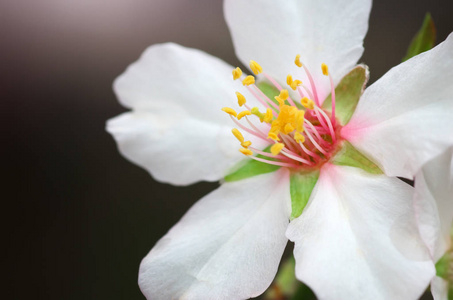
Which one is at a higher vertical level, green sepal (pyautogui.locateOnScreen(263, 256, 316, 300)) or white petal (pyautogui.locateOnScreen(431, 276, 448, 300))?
white petal (pyautogui.locateOnScreen(431, 276, 448, 300))

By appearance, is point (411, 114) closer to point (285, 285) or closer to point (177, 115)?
point (177, 115)

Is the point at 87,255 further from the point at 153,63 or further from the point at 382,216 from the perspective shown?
the point at 382,216

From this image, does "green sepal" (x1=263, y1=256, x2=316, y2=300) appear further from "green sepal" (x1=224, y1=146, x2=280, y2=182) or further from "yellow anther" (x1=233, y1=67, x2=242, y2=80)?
"yellow anther" (x1=233, y1=67, x2=242, y2=80)

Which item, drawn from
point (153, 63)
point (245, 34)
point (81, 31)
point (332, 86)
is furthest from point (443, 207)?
point (81, 31)

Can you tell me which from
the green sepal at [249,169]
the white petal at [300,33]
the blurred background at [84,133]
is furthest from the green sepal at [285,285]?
the blurred background at [84,133]

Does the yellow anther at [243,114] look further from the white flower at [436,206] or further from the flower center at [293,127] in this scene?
the white flower at [436,206]

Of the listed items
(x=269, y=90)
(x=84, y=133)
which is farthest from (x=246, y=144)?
(x=84, y=133)

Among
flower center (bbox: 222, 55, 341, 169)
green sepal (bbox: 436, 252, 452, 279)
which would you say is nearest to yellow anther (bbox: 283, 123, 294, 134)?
flower center (bbox: 222, 55, 341, 169)
